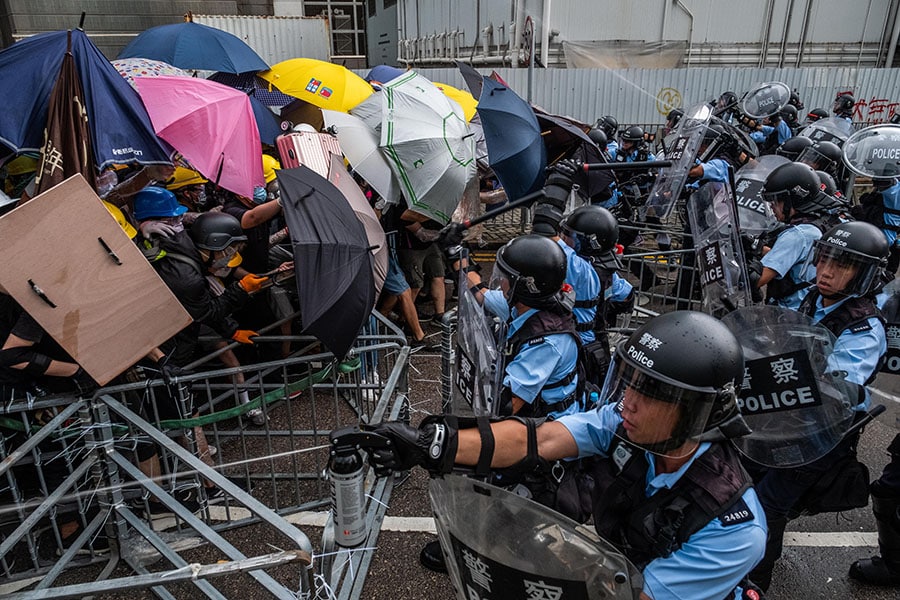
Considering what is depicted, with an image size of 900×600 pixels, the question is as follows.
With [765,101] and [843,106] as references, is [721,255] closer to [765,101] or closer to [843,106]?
[765,101]

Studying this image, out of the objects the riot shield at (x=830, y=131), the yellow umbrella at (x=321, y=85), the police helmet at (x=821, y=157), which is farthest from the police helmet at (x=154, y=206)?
the riot shield at (x=830, y=131)

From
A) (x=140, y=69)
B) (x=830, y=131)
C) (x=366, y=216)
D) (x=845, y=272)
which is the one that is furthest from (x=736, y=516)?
(x=830, y=131)

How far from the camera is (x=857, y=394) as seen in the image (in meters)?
2.99

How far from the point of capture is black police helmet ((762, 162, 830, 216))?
4.98 meters

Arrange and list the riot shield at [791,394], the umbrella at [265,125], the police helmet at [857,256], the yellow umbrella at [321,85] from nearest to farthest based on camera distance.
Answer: the riot shield at [791,394] < the police helmet at [857,256] < the umbrella at [265,125] < the yellow umbrella at [321,85]

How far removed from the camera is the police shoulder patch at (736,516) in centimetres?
179

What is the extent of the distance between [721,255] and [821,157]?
391 centimetres

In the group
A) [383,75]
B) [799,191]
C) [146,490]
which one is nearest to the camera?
[146,490]

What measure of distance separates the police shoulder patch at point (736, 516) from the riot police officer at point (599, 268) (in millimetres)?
2005

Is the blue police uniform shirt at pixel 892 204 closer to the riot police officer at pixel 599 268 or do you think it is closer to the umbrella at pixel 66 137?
the riot police officer at pixel 599 268

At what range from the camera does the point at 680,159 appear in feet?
20.6

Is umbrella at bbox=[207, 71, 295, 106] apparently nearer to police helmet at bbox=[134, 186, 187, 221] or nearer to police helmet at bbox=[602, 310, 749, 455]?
police helmet at bbox=[134, 186, 187, 221]

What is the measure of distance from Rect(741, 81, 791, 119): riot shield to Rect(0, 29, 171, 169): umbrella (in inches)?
377

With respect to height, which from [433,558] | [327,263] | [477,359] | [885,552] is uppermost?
[327,263]
